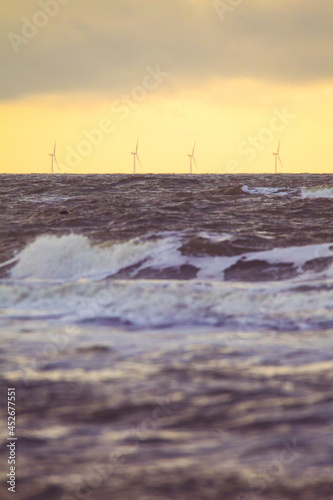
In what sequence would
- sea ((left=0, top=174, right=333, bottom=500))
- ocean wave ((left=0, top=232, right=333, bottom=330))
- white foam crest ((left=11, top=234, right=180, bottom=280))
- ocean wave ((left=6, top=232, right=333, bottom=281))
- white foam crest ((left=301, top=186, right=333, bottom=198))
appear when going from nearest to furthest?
sea ((left=0, top=174, right=333, bottom=500)) → ocean wave ((left=0, top=232, right=333, bottom=330)) → ocean wave ((left=6, top=232, right=333, bottom=281)) → white foam crest ((left=11, top=234, right=180, bottom=280)) → white foam crest ((left=301, top=186, right=333, bottom=198))

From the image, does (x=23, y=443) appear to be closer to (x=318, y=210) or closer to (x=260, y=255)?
(x=260, y=255)

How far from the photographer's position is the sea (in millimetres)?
3902

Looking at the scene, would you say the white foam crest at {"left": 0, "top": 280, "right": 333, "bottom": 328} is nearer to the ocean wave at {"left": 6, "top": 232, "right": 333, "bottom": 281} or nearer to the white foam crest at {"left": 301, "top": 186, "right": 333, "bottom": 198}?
the ocean wave at {"left": 6, "top": 232, "right": 333, "bottom": 281}

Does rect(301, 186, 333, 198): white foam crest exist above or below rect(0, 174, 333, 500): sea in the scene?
above

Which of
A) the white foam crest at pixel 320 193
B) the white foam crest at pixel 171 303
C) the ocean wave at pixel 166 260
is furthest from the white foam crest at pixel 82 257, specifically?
the white foam crest at pixel 320 193

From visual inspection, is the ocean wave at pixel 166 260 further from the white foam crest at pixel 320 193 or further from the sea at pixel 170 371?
the white foam crest at pixel 320 193

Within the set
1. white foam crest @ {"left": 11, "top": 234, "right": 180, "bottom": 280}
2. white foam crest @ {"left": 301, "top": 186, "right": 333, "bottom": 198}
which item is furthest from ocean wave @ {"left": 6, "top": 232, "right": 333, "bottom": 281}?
white foam crest @ {"left": 301, "top": 186, "right": 333, "bottom": 198}

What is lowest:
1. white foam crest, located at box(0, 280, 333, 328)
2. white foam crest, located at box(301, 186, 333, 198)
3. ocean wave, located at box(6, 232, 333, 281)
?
white foam crest, located at box(0, 280, 333, 328)

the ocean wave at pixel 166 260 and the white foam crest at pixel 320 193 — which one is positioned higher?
the white foam crest at pixel 320 193

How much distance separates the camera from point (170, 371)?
605 centimetres

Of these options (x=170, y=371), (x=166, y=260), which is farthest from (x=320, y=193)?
(x=170, y=371)

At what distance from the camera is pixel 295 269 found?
1275cm

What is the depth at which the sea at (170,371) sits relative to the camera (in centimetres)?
390

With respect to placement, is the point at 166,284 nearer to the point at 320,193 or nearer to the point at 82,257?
the point at 82,257
